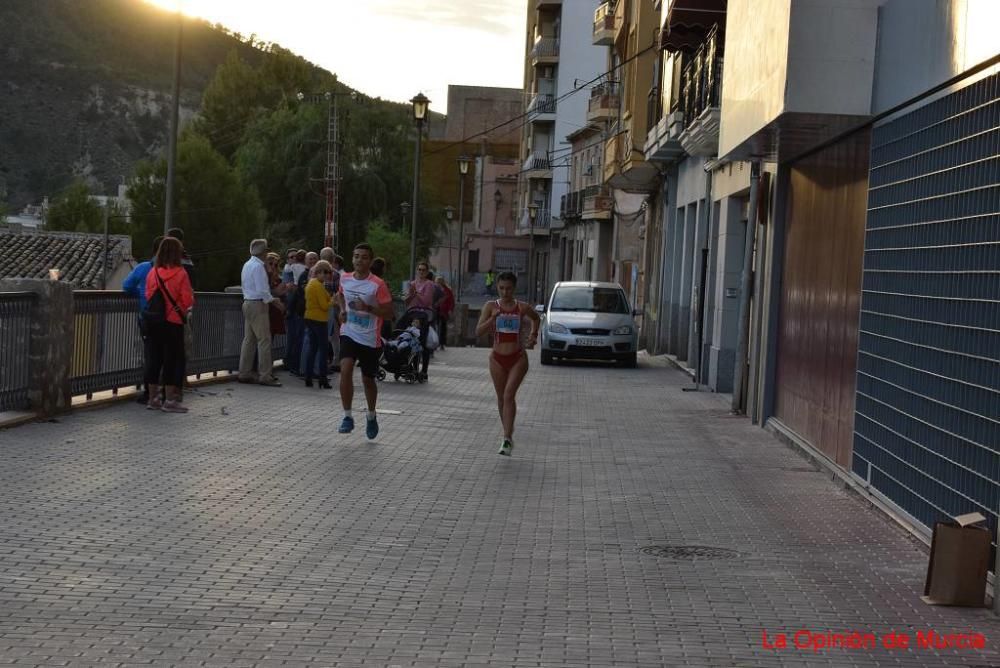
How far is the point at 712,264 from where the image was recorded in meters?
27.5

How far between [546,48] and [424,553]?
8117cm

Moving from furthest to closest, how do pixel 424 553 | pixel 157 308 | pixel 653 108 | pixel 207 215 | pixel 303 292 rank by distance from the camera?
pixel 207 215 → pixel 653 108 → pixel 303 292 → pixel 157 308 → pixel 424 553

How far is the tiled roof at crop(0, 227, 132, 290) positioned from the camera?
63.4m

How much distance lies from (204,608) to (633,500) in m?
5.09

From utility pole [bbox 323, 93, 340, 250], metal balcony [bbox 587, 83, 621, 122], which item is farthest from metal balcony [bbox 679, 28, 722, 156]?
utility pole [bbox 323, 93, 340, 250]

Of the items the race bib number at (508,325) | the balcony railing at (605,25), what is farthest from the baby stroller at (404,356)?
the balcony railing at (605,25)

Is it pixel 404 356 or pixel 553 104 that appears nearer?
pixel 404 356

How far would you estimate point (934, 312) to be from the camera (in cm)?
1016

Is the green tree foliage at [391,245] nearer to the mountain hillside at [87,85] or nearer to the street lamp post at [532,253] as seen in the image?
the street lamp post at [532,253]

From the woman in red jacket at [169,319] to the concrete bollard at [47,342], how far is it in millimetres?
1040

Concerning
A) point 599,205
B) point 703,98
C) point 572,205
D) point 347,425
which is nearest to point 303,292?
point 347,425

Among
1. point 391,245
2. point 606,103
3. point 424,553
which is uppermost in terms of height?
point 606,103

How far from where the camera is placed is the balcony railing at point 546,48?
88000 mm

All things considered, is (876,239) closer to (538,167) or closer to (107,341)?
(107,341)
